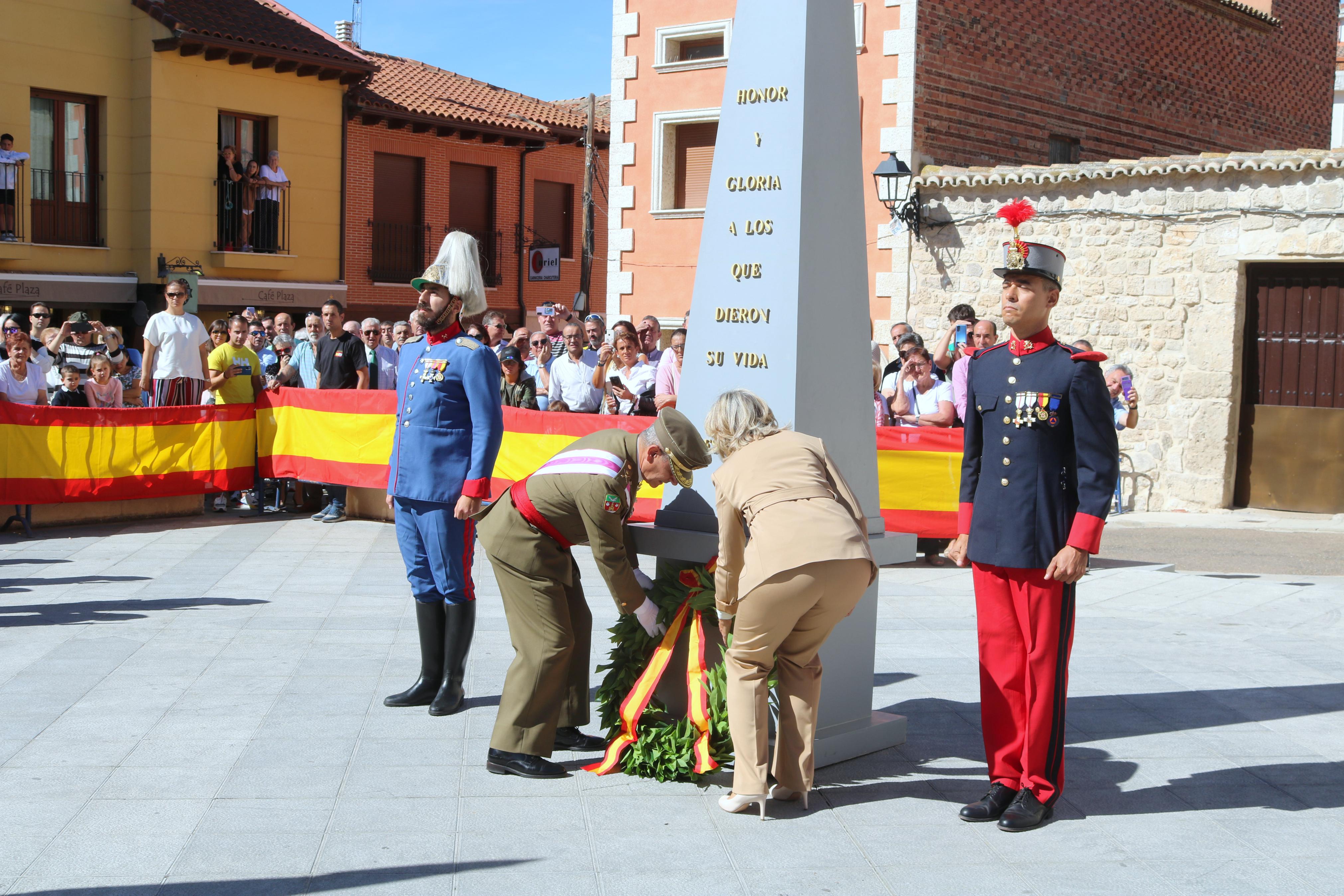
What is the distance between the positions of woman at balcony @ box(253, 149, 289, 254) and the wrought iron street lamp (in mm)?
13403

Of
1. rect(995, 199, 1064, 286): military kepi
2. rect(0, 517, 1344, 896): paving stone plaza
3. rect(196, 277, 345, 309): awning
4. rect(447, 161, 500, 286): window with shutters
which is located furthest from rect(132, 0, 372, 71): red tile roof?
rect(995, 199, 1064, 286): military kepi

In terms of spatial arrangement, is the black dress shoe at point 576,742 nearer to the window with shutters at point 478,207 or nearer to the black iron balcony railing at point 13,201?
the black iron balcony railing at point 13,201

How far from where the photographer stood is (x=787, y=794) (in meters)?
4.93

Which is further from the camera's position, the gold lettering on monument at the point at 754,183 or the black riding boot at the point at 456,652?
the black riding boot at the point at 456,652

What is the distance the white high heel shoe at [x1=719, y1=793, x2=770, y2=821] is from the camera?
15.6 feet

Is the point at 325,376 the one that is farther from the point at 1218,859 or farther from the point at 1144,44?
the point at 1144,44

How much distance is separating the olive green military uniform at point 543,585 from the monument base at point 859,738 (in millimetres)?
996

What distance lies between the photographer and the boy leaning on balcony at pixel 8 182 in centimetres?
2136

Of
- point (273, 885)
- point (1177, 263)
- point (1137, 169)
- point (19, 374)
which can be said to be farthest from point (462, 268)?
point (1177, 263)

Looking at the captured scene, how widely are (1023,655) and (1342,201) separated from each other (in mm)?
10481

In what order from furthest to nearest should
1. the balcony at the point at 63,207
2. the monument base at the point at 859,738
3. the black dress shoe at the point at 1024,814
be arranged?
1. the balcony at the point at 63,207
2. the monument base at the point at 859,738
3. the black dress shoe at the point at 1024,814

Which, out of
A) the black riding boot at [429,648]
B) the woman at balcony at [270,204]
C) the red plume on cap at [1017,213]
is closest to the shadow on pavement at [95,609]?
the black riding boot at [429,648]

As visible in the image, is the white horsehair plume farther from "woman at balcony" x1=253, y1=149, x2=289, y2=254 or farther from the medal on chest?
"woman at balcony" x1=253, y1=149, x2=289, y2=254

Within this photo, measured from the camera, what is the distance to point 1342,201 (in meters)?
13.2
